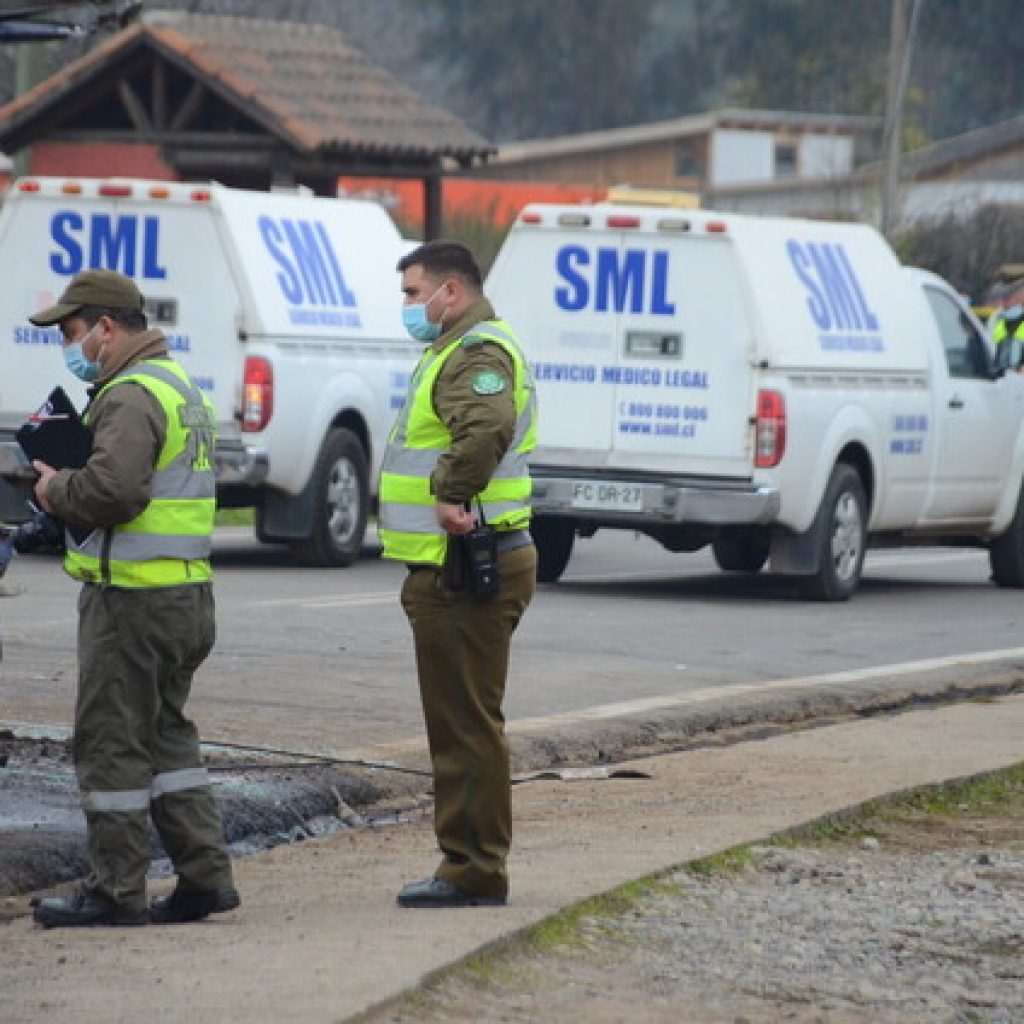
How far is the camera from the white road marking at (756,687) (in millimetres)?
11938

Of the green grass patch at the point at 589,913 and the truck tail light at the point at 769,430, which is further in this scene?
the truck tail light at the point at 769,430

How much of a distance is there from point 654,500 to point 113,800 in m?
9.31

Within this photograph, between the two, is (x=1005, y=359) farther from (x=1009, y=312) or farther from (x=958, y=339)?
(x=1009, y=312)

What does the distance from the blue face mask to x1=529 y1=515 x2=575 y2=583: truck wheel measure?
988 centimetres

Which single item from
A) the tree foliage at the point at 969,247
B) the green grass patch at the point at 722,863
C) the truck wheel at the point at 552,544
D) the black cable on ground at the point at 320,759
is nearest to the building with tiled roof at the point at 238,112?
the tree foliage at the point at 969,247

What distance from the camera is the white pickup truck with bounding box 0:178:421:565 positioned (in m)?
17.6

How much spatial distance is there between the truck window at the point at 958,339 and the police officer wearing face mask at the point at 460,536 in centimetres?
1094

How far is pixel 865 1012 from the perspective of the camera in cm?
714

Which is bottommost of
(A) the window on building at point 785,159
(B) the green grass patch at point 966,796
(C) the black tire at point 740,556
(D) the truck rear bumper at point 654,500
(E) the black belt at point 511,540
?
(C) the black tire at point 740,556

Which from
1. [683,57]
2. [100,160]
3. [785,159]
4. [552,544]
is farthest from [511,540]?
[683,57]

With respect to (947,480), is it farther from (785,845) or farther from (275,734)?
(785,845)

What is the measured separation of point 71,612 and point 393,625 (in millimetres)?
1588

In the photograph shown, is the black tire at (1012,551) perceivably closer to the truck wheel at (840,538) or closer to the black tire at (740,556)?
the black tire at (740,556)

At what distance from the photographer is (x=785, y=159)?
6234 cm
